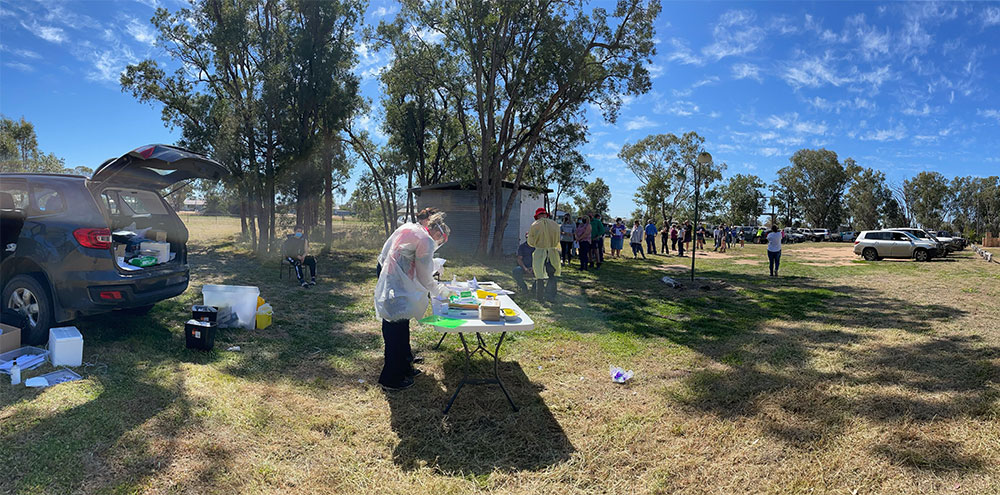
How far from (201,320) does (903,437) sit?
6.17m

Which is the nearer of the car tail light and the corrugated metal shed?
the car tail light

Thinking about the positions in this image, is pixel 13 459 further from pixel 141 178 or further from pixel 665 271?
pixel 665 271

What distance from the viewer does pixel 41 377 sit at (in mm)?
3869

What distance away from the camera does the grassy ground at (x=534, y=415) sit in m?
2.99

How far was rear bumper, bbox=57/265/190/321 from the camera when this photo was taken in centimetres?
449

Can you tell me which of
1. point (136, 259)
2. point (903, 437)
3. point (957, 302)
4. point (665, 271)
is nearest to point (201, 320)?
point (136, 259)

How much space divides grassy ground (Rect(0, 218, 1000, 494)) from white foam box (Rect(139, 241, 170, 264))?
83 cm

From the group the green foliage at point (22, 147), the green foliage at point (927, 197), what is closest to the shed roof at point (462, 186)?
the green foliage at point (22, 147)

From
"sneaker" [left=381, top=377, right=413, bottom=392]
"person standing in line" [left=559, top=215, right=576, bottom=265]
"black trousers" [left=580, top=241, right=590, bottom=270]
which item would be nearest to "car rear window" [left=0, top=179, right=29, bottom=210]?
"sneaker" [left=381, top=377, right=413, bottom=392]

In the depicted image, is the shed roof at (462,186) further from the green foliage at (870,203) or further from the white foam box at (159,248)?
the green foliage at (870,203)

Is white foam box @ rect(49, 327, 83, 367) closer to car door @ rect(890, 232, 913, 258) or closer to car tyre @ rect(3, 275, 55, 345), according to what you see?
car tyre @ rect(3, 275, 55, 345)

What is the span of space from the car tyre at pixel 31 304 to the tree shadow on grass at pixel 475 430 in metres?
3.27

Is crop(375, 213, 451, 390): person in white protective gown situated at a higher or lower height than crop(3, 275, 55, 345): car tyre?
higher

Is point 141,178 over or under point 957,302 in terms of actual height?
over
